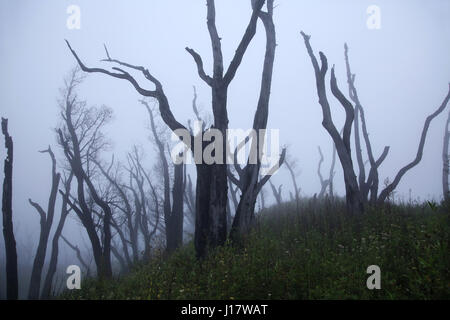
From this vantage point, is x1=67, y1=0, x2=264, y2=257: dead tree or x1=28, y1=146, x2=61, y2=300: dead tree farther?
x1=28, y1=146, x2=61, y2=300: dead tree

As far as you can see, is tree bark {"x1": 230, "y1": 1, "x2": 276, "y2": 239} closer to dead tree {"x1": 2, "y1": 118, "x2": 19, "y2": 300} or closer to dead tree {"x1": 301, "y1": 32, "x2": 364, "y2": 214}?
dead tree {"x1": 301, "y1": 32, "x2": 364, "y2": 214}

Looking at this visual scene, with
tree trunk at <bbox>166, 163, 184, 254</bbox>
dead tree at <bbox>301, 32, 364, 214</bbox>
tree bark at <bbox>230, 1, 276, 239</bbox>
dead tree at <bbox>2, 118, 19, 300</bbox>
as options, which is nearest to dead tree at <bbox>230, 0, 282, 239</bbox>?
tree bark at <bbox>230, 1, 276, 239</bbox>

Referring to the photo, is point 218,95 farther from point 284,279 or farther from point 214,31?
point 284,279

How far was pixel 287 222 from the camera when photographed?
705 centimetres

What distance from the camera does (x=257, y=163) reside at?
6973mm

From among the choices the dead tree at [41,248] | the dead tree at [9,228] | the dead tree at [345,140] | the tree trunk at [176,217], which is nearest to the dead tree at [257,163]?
the dead tree at [345,140]

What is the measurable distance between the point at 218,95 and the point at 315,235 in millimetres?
4038

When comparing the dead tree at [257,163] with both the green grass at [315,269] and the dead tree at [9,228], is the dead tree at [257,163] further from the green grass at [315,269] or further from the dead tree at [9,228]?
the dead tree at [9,228]

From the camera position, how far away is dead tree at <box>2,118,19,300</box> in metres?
7.04

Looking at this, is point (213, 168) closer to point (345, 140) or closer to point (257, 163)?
point (257, 163)

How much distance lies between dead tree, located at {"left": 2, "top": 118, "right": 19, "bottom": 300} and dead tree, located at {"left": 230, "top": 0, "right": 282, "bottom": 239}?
21.1ft

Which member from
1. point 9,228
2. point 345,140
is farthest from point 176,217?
point 345,140

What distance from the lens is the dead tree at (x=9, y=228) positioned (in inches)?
277
